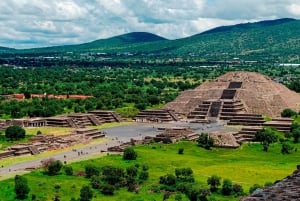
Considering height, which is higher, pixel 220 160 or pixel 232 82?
pixel 232 82

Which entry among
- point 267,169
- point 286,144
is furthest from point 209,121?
point 267,169

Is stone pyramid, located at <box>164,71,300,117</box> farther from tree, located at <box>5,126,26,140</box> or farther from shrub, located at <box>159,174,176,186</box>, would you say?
shrub, located at <box>159,174,176,186</box>

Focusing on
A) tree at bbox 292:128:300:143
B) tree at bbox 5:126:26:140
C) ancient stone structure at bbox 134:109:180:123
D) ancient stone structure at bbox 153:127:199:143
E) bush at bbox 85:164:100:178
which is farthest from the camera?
ancient stone structure at bbox 134:109:180:123

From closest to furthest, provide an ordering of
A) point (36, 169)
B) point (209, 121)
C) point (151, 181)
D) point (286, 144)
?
point (151, 181) < point (36, 169) < point (286, 144) < point (209, 121)

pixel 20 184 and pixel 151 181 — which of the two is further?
pixel 151 181

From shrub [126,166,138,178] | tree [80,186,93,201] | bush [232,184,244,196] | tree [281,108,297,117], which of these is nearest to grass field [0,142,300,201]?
bush [232,184,244,196]

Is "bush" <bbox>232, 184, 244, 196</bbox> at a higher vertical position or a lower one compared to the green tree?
lower

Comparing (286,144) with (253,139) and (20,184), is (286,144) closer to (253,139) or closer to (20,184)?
(253,139)

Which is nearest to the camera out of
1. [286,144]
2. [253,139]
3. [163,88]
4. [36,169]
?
[36,169]
